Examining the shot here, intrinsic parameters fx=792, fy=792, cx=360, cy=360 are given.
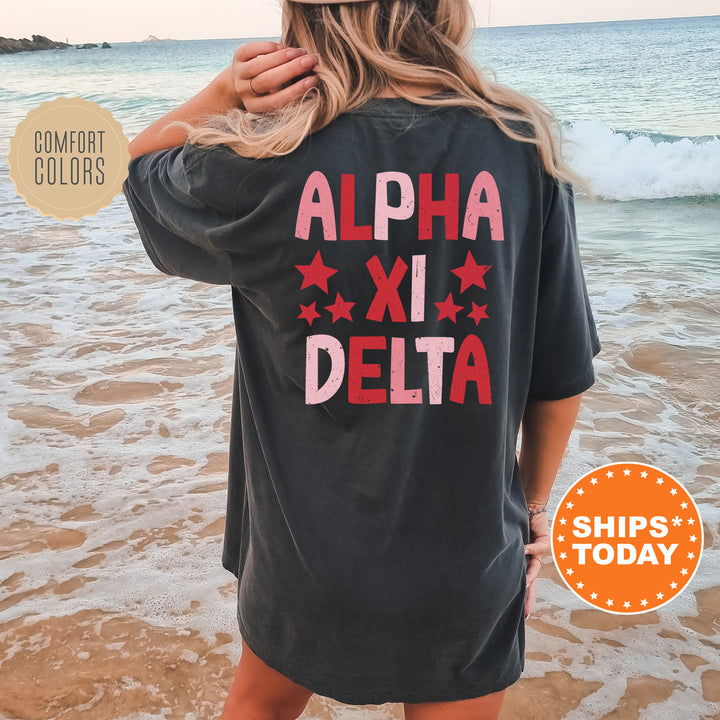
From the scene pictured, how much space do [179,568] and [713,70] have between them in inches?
955

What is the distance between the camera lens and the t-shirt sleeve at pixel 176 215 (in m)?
1.12

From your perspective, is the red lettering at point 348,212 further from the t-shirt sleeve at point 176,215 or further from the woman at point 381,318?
the t-shirt sleeve at point 176,215

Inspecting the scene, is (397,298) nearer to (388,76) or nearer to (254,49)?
(388,76)

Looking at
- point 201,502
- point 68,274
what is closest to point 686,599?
point 201,502

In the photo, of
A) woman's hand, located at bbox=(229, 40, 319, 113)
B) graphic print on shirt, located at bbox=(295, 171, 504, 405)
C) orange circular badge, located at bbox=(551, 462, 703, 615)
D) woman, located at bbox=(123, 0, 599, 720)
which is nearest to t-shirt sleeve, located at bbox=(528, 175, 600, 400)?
woman, located at bbox=(123, 0, 599, 720)

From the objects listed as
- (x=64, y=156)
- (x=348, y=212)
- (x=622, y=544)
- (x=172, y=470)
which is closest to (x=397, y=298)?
(x=348, y=212)

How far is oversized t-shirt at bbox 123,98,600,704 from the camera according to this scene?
1.03 m

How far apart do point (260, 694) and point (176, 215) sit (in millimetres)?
810

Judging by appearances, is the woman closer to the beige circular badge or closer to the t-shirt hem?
the t-shirt hem

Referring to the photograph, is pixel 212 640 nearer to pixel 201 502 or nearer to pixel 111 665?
pixel 111 665

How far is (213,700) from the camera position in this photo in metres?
2.43

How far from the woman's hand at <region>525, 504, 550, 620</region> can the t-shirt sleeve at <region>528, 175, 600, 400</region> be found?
0.27m

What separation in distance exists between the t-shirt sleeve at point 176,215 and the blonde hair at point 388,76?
0.22ft

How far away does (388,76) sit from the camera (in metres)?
1.05
